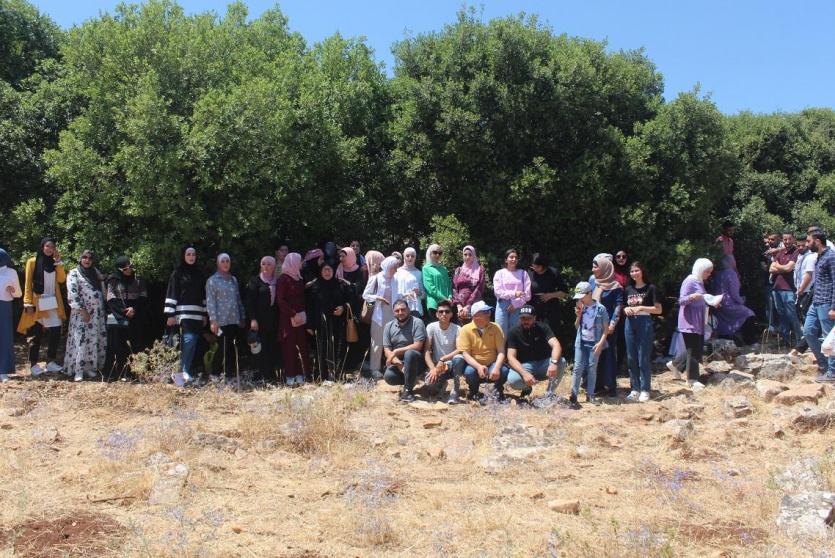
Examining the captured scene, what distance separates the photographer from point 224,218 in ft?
31.3

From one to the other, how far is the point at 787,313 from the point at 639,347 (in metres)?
3.91

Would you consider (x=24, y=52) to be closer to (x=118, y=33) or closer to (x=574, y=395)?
(x=118, y=33)

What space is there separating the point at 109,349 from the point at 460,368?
4.50m

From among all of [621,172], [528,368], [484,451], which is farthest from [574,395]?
[621,172]

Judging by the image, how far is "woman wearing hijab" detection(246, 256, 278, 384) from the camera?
928cm

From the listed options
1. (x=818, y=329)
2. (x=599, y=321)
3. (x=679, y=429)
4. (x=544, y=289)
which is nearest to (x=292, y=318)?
(x=544, y=289)

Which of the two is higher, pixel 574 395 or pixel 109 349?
pixel 109 349

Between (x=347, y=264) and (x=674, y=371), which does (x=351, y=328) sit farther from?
(x=674, y=371)

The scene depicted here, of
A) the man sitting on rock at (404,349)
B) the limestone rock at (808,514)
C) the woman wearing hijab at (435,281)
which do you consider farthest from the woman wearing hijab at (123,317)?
the limestone rock at (808,514)

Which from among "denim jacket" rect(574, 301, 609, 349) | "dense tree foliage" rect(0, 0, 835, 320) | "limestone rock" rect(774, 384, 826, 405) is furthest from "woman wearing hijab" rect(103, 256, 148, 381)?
"limestone rock" rect(774, 384, 826, 405)

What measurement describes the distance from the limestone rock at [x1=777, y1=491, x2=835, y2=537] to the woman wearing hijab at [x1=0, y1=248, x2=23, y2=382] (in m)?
8.34

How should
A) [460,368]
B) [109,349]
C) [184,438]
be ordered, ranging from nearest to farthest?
[184,438], [460,368], [109,349]

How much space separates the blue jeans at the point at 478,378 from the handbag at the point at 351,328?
1.85 m

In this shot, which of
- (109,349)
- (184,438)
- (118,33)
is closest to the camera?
(184,438)
